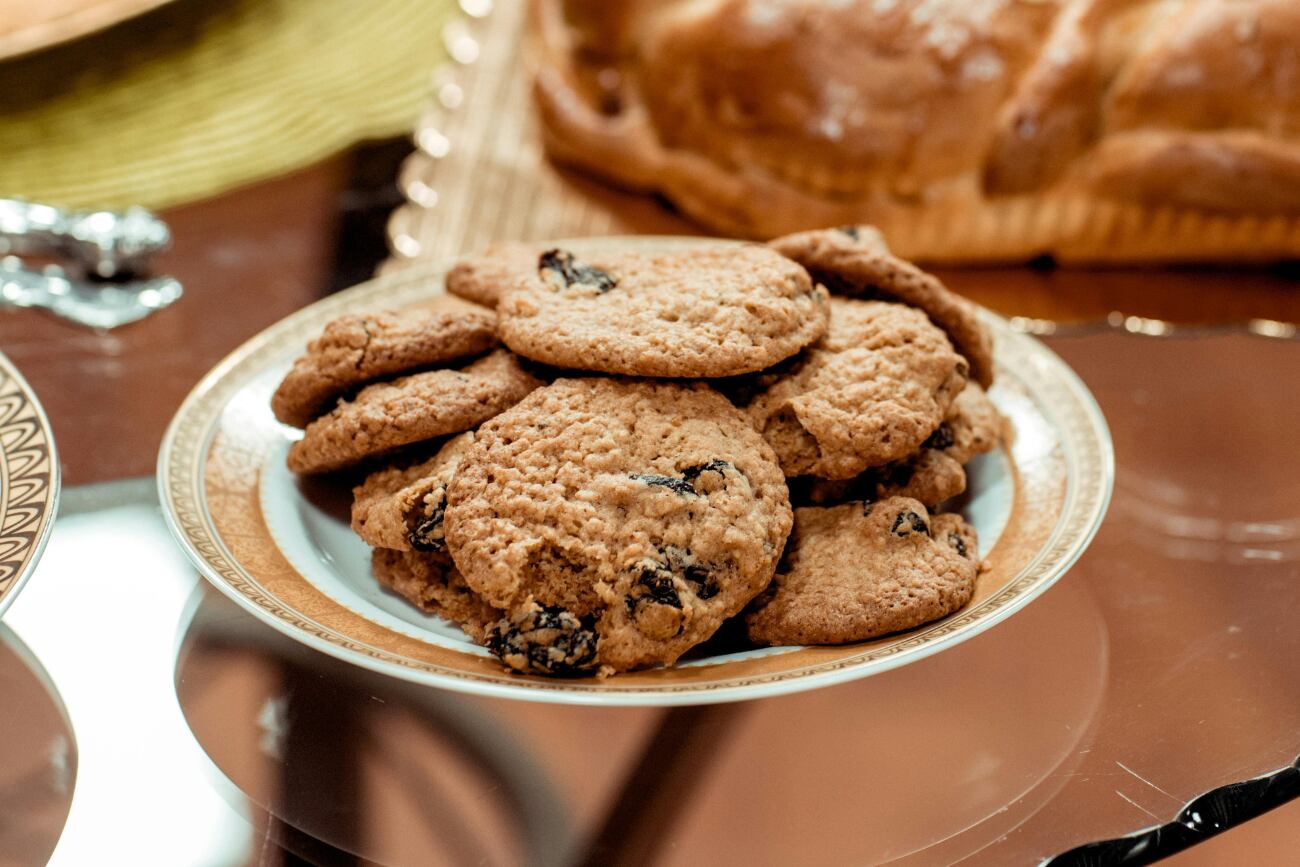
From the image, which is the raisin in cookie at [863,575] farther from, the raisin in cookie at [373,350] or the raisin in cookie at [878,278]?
the raisin in cookie at [373,350]

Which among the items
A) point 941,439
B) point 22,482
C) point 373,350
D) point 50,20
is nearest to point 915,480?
point 941,439

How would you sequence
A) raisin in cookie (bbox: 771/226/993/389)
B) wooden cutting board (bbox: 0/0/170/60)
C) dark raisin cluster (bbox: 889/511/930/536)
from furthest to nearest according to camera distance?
wooden cutting board (bbox: 0/0/170/60)
raisin in cookie (bbox: 771/226/993/389)
dark raisin cluster (bbox: 889/511/930/536)

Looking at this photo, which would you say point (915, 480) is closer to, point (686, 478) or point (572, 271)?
point (686, 478)

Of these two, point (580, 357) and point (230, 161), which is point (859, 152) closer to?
point (580, 357)

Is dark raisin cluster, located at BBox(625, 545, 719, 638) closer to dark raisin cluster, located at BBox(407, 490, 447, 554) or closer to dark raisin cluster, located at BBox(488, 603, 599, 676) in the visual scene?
dark raisin cluster, located at BBox(488, 603, 599, 676)

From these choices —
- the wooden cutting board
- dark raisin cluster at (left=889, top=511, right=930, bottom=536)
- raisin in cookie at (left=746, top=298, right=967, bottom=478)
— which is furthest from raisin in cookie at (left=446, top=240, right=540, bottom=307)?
the wooden cutting board

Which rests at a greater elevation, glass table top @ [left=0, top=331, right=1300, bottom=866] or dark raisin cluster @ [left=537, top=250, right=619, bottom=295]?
dark raisin cluster @ [left=537, top=250, right=619, bottom=295]

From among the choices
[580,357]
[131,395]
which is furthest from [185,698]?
[131,395]

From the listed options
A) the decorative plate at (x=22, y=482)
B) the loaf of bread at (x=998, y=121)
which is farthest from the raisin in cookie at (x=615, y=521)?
the loaf of bread at (x=998, y=121)
